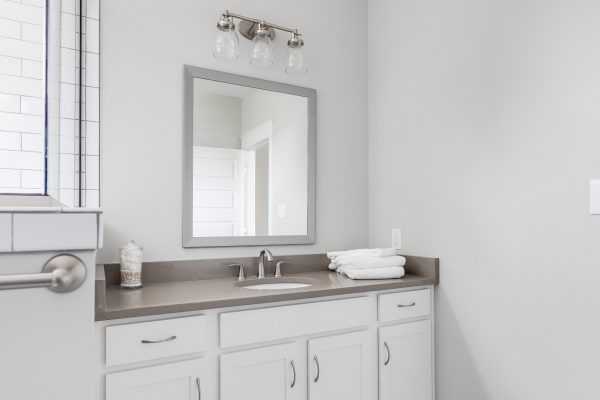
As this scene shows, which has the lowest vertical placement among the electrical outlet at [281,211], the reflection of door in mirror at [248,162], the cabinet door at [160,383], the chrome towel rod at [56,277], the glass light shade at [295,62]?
the cabinet door at [160,383]

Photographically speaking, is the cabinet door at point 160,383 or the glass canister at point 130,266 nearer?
the cabinet door at point 160,383

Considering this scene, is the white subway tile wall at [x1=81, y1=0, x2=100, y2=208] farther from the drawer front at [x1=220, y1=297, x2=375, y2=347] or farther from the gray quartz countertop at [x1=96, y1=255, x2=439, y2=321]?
the drawer front at [x1=220, y1=297, x2=375, y2=347]

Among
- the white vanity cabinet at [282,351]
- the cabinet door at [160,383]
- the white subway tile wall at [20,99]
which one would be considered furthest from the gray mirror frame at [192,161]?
the white subway tile wall at [20,99]

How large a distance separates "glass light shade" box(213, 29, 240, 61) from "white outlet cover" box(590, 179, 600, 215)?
1.53 meters

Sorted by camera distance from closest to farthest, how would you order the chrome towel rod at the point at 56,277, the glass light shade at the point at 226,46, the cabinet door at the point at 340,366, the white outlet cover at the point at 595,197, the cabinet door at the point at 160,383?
1. the chrome towel rod at the point at 56,277
2. the cabinet door at the point at 160,383
3. the white outlet cover at the point at 595,197
4. the cabinet door at the point at 340,366
5. the glass light shade at the point at 226,46

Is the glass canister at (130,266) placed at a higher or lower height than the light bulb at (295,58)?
lower

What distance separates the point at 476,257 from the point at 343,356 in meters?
0.72

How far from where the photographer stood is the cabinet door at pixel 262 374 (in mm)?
1450

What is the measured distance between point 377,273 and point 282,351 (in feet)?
1.97

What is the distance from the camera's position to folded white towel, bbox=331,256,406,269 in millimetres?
1941

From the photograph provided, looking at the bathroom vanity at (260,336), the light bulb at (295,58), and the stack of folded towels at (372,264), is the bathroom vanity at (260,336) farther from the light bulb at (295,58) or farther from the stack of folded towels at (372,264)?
the light bulb at (295,58)

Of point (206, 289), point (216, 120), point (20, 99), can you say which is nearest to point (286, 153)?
point (216, 120)

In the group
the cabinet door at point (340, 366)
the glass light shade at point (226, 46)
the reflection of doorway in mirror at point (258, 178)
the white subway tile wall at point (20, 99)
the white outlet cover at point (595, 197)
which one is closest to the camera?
the white subway tile wall at point (20, 99)

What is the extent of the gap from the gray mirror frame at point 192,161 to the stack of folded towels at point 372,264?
310mm
